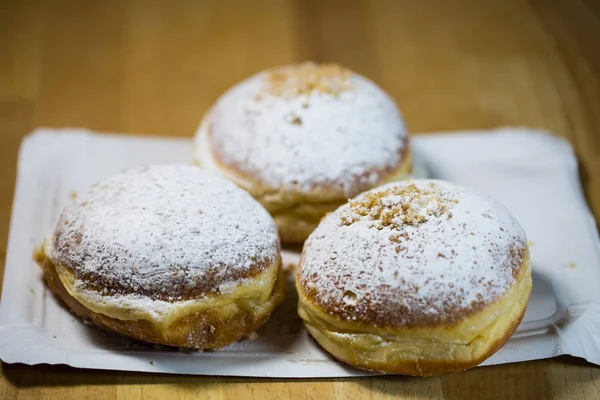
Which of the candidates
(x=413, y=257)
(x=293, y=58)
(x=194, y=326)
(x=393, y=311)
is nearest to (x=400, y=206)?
(x=413, y=257)

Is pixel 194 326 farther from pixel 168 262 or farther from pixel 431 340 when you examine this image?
pixel 431 340

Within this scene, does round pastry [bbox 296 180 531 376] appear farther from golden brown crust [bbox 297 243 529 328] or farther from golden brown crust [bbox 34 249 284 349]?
golden brown crust [bbox 34 249 284 349]

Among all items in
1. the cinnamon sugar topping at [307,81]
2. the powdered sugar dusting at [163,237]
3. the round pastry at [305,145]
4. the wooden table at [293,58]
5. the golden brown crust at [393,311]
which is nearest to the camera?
the golden brown crust at [393,311]

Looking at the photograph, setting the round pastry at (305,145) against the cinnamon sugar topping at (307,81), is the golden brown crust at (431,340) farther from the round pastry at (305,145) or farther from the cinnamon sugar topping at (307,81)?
the cinnamon sugar topping at (307,81)

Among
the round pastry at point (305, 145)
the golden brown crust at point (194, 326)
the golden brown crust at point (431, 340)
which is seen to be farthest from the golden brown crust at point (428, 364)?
the round pastry at point (305, 145)

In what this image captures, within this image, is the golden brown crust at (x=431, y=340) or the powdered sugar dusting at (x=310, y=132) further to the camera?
the powdered sugar dusting at (x=310, y=132)

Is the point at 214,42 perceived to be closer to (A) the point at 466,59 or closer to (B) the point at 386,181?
(A) the point at 466,59
